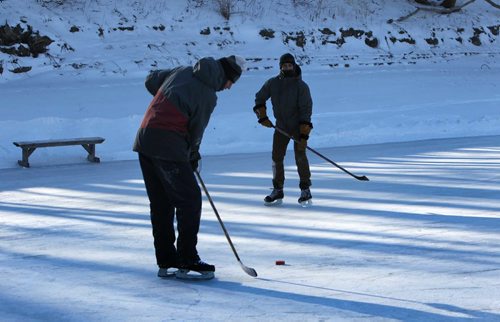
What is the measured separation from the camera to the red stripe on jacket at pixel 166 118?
21.1 feet

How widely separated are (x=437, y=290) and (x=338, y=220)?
273 cm

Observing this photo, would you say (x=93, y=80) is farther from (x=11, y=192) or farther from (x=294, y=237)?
(x=294, y=237)

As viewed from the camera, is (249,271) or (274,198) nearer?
(249,271)

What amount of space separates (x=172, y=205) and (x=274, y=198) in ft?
11.4

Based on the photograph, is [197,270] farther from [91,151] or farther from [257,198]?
[91,151]

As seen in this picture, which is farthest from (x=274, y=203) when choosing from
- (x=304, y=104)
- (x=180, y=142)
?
(x=180, y=142)

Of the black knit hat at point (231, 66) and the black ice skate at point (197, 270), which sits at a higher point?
the black knit hat at point (231, 66)

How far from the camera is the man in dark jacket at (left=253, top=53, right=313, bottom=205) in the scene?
9.91 m

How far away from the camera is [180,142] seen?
6.49 meters

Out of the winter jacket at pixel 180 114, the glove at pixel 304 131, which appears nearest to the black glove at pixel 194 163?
the winter jacket at pixel 180 114

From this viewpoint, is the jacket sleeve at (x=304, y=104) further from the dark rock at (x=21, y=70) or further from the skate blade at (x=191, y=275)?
the dark rock at (x=21, y=70)

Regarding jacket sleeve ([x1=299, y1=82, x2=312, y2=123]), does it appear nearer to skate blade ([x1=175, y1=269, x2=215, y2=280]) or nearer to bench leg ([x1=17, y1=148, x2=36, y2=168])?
skate blade ([x1=175, y1=269, x2=215, y2=280])

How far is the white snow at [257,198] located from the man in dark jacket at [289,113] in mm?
419

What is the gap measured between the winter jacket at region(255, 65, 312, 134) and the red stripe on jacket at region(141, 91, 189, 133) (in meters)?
3.56
